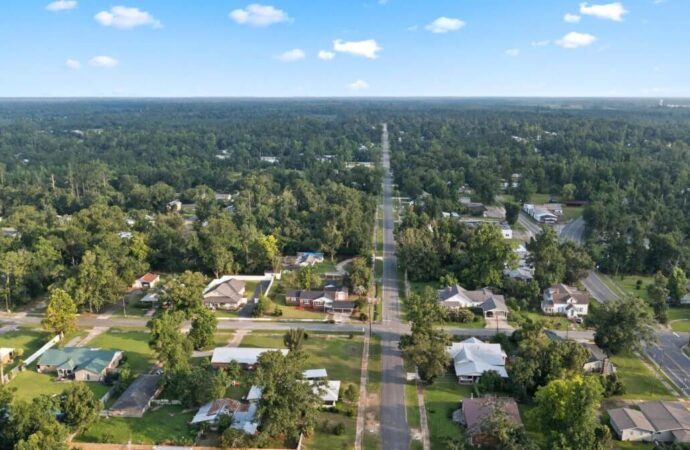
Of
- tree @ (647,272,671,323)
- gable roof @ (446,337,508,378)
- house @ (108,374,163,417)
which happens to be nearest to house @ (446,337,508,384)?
gable roof @ (446,337,508,378)

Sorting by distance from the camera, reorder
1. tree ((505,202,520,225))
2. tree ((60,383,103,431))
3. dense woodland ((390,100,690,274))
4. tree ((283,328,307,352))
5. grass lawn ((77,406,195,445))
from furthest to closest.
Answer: tree ((505,202,520,225))
dense woodland ((390,100,690,274))
tree ((283,328,307,352))
grass lawn ((77,406,195,445))
tree ((60,383,103,431))

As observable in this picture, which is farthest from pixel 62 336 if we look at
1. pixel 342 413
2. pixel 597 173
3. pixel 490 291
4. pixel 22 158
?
pixel 22 158

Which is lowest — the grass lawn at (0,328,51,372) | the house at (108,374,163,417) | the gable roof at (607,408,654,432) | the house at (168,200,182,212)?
the grass lawn at (0,328,51,372)

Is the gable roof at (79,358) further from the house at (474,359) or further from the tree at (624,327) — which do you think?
the tree at (624,327)

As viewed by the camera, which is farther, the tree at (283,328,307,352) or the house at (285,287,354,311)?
the house at (285,287,354,311)

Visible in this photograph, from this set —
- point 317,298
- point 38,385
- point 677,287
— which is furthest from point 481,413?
point 677,287

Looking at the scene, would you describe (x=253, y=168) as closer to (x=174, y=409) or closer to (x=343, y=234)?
(x=343, y=234)

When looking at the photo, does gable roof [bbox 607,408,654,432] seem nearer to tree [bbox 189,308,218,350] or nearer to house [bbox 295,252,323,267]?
tree [bbox 189,308,218,350]
